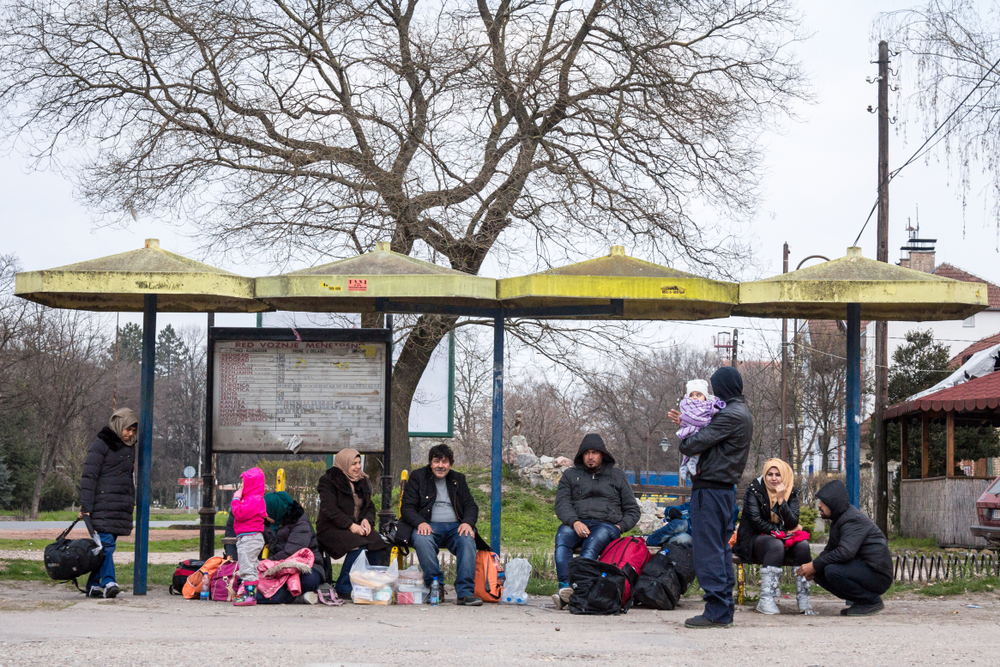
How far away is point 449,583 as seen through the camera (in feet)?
33.5

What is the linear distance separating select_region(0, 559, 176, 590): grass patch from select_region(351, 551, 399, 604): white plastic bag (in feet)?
7.70

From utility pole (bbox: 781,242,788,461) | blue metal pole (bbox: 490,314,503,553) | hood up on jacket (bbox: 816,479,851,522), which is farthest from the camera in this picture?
utility pole (bbox: 781,242,788,461)

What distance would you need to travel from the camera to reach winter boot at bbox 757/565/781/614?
862cm

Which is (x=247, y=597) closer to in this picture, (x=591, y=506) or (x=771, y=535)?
(x=591, y=506)

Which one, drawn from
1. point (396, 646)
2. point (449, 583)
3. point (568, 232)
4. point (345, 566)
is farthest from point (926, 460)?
point (396, 646)

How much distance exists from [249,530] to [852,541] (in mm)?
4873

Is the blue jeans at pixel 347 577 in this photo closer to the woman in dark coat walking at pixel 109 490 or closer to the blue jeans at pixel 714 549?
the woman in dark coat walking at pixel 109 490

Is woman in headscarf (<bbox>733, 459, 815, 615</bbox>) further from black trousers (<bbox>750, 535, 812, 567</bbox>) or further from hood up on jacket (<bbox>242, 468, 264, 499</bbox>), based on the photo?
hood up on jacket (<bbox>242, 468, 264, 499</bbox>)

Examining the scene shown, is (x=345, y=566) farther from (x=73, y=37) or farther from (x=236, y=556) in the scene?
(x=73, y=37)

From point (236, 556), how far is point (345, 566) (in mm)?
975

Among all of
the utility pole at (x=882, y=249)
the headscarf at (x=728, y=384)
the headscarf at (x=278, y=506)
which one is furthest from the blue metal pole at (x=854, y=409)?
the utility pole at (x=882, y=249)

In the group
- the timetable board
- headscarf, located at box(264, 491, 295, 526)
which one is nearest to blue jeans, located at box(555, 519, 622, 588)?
headscarf, located at box(264, 491, 295, 526)

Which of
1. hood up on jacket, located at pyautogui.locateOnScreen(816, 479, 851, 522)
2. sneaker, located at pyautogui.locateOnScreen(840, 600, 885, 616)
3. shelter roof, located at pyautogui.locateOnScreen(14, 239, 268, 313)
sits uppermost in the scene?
shelter roof, located at pyautogui.locateOnScreen(14, 239, 268, 313)

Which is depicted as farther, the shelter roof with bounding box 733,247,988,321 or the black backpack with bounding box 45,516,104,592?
the shelter roof with bounding box 733,247,988,321
